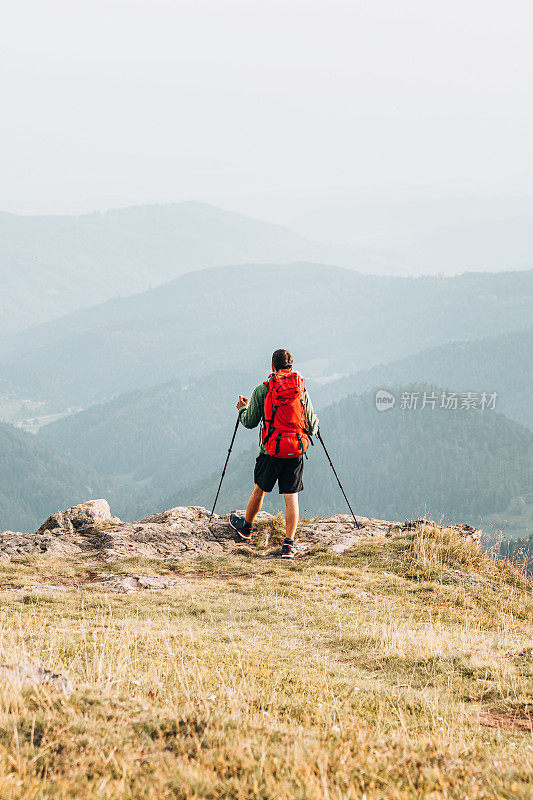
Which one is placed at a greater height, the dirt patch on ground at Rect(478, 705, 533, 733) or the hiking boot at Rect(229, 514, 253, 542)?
the hiking boot at Rect(229, 514, 253, 542)

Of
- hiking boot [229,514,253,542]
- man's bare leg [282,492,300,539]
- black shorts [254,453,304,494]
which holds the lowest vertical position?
hiking boot [229,514,253,542]

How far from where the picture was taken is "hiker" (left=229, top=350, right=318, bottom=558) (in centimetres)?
1068

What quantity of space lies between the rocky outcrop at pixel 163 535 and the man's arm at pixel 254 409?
2654mm

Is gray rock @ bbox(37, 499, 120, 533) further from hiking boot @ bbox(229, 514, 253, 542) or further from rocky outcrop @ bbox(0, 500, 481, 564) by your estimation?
hiking boot @ bbox(229, 514, 253, 542)

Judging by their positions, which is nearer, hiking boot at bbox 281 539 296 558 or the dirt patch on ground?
the dirt patch on ground

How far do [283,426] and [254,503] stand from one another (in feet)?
6.50

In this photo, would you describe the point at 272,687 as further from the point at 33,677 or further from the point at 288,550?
the point at 288,550

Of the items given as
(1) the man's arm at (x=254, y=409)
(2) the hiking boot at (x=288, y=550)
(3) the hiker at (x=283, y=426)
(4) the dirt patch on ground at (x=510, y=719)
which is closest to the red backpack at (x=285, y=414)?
(3) the hiker at (x=283, y=426)

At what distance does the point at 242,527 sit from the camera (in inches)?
492

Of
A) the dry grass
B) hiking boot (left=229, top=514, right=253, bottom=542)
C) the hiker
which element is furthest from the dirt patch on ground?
hiking boot (left=229, top=514, right=253, bottom=542)

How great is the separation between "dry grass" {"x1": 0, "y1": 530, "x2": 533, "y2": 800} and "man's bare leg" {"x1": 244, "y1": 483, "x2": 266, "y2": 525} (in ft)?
4.54

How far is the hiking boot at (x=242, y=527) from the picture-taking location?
1248 cm

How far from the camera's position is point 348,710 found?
15.9 ft

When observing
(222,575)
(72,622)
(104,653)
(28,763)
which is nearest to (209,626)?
(72,622)
